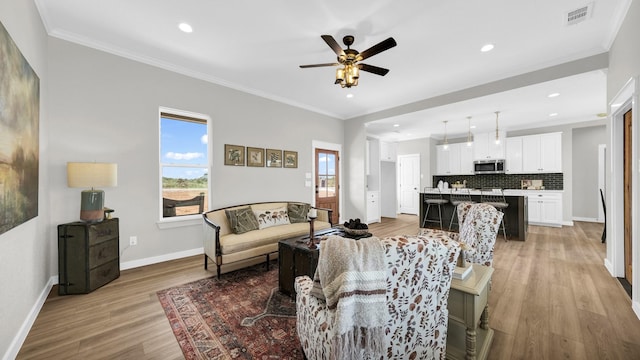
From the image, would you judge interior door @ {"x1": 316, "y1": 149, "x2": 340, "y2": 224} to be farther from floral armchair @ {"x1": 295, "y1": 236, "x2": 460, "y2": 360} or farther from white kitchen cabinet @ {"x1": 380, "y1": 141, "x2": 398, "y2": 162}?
floral armchair @ {"x1": 295, "y1": 236, "x2": 460, "y2": 360}

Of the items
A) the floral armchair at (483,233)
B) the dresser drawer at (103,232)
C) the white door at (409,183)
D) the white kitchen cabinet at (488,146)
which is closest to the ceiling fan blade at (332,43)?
the floral armchair at (483,233)

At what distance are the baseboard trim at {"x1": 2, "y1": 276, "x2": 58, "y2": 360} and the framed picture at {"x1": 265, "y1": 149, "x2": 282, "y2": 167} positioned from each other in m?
3.23

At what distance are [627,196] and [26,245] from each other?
6.03 meters

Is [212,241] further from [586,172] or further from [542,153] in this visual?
[586,172]

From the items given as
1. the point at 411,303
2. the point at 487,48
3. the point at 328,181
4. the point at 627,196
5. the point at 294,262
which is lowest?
the point at 294,262

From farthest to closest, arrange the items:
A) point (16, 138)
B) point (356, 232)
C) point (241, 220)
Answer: point (241, 220) → point (356, 232) → point (16, 138)

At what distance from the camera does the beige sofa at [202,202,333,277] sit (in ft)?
9.86

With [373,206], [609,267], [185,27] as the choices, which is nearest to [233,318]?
[185,27]

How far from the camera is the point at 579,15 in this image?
2479mm

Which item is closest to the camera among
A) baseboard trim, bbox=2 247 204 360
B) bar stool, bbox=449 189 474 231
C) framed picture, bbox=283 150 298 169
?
baseboard trim, bbox=2 247 204 360

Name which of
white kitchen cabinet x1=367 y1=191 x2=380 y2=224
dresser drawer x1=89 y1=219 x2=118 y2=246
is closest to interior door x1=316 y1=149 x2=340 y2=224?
white kitchen cabinet x1=367 y1=191 x2=380 y2=224

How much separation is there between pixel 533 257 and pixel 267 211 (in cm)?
425

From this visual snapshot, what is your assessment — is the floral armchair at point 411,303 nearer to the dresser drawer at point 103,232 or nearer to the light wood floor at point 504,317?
the light wood floor at point 504,317

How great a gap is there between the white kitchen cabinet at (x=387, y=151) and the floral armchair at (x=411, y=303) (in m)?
Answer: 6.36
